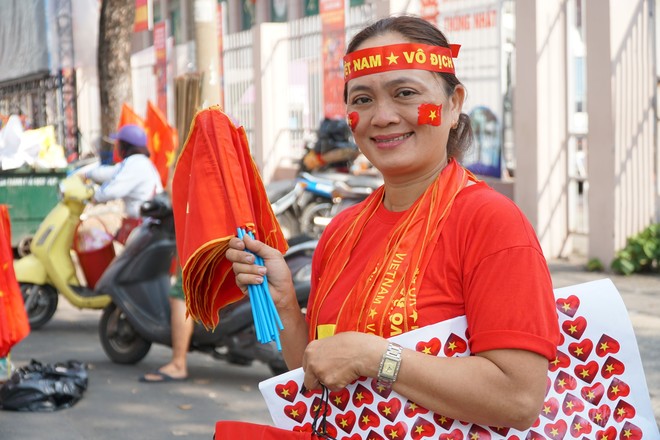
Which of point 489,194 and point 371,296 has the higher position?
point 489,194

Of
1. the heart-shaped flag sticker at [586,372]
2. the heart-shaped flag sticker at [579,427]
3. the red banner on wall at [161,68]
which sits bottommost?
the heart-shaped flag sticker at [579,427]

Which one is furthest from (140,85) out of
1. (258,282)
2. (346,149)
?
(258,282)

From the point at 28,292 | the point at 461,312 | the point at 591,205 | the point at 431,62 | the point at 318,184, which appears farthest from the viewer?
the point at 318,184

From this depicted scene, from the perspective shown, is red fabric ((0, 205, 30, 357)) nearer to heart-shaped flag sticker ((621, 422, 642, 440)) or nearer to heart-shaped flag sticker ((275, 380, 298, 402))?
heart-shaped flag sticker ((275, 380, 298, 402))

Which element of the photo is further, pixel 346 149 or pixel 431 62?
pixel 346 149

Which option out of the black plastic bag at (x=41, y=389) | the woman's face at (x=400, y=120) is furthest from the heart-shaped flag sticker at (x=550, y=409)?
the black plastic bag at (x=41, y=389)

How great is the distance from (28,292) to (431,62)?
21.5ft

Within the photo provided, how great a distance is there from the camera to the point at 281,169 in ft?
54.3

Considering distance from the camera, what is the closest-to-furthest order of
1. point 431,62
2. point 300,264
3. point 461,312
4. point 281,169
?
point 461,312, point 431,62, point 300,264, point 281,169

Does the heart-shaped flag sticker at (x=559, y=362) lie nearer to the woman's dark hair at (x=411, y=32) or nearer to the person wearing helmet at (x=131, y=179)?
the woman's dark hair at (x=411, y=32)

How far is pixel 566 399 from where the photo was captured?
2.12m

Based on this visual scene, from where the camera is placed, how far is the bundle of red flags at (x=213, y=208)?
2256 millimetres

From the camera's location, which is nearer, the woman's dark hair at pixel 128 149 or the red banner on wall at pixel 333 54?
the woman's dark hair at pixel 128 149

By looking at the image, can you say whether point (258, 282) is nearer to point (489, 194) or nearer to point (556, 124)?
point (489, 194)
